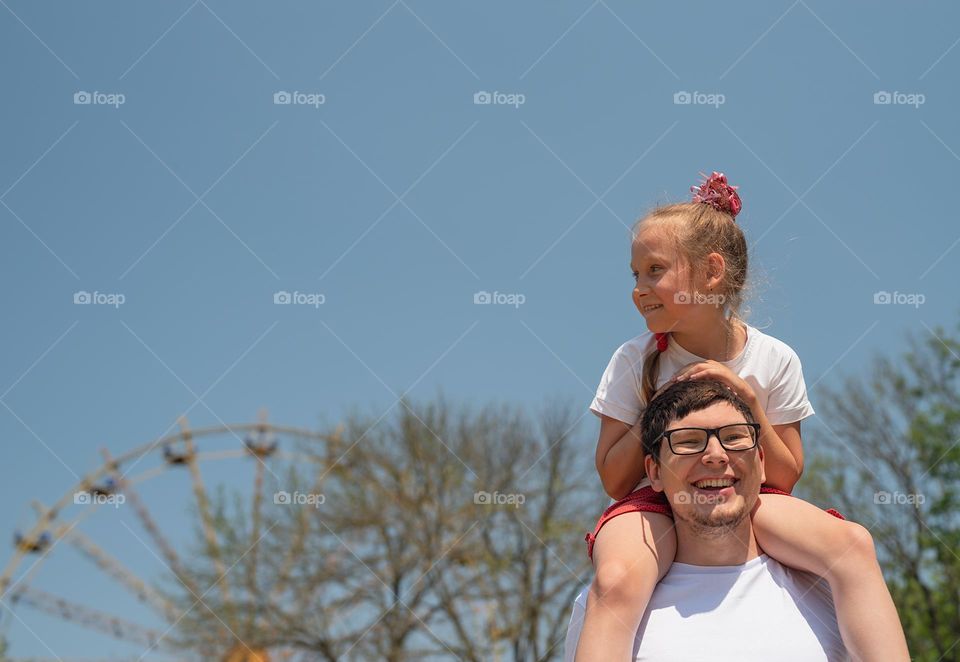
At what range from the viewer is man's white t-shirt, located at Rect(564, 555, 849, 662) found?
3.35m

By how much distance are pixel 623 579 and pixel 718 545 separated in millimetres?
466

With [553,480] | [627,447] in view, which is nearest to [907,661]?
[627,447]

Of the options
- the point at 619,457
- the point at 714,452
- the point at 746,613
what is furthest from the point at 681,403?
the point at 746,613

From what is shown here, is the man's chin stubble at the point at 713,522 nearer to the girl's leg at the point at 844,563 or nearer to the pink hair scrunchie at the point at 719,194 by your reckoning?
the girl's leg at the point at 844,563

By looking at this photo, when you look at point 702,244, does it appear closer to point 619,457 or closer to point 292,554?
point 619,457

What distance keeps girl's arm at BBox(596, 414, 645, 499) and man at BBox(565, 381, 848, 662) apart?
145 millimetres

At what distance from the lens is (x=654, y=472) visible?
148 inches

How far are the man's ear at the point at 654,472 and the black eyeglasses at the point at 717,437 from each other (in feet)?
0.50

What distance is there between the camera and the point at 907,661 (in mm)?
3176

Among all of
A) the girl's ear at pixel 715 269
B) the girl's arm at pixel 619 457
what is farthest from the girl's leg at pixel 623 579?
the girl's ear at pixel 715 269

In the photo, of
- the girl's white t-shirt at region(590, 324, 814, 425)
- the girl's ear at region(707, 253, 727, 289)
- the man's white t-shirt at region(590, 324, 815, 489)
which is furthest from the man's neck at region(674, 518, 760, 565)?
the girl's ear at region(707, 253, 727, 289)

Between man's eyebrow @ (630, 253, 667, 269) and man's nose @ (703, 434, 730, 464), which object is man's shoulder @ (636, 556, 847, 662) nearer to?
man's nose @ (703, 434, 730, 464)

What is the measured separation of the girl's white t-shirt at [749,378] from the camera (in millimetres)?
3975

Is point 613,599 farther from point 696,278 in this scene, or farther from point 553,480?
point 553,480
